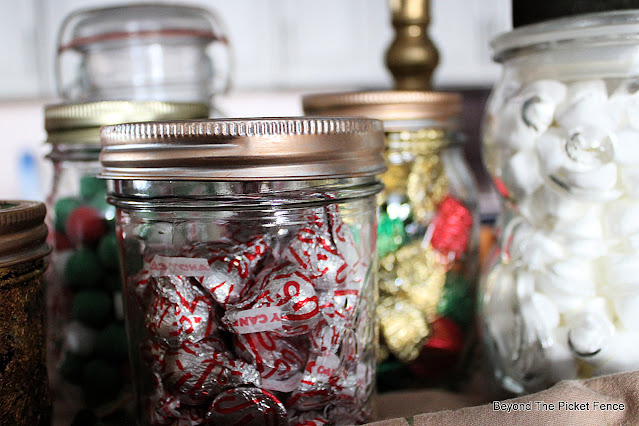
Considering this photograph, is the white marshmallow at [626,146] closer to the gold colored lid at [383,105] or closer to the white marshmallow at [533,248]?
the white marshmallow at [533,248]

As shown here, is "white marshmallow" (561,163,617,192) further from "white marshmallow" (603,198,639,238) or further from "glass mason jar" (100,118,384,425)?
"glass mason jar" (100,118,384,425)

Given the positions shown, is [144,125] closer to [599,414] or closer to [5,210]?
[5,210]

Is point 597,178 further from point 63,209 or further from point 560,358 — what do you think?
point 63,209

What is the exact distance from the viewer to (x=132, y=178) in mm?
342

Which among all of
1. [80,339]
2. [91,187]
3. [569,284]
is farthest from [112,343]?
[569,284]

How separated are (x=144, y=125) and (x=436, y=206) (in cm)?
28

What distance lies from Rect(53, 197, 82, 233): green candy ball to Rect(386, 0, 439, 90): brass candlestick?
32 centimetres

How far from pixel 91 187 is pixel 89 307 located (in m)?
0.10

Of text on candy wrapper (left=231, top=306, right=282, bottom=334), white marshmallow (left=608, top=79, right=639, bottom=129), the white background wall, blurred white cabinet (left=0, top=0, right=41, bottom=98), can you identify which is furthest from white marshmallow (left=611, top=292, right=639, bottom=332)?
blurred white cabinet (left=0, top=0, right=41, bottom=98)

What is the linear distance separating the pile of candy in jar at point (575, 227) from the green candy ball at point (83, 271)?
1.05 ft

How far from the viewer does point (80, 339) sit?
47 centimetres

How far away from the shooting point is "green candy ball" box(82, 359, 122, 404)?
0.46 metres

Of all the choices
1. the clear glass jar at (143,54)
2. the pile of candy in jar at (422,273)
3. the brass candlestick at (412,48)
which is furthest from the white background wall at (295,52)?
the pile of candy in jar at (422,273)

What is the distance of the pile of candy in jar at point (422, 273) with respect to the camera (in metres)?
0.49
